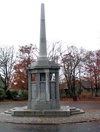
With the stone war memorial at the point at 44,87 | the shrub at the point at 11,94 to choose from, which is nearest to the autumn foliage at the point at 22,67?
the shrub at the point at 11,94

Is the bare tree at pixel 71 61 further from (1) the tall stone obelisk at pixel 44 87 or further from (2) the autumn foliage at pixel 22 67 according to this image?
(1) the tall stone obelisk at pixel 44 87

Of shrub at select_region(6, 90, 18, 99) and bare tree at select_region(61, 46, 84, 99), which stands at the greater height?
bare tree at select_region(61, 46, 84, 99)

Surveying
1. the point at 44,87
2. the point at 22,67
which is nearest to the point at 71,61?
the point at 22,67

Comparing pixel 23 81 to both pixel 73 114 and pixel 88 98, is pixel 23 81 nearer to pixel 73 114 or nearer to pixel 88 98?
→ pixel 88 98

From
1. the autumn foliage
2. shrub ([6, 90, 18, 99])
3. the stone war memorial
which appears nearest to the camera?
the stone war memorial

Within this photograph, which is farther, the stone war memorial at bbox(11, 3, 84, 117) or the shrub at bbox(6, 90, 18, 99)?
the shrub at bbox(6, 90, 18, 99)

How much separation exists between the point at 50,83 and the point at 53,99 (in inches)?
49.3

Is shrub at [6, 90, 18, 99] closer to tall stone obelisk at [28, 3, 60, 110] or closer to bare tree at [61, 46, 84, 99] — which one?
bare tree at [61, 46, 84, 99]

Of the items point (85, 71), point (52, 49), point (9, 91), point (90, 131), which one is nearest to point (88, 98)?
point (85, 71)

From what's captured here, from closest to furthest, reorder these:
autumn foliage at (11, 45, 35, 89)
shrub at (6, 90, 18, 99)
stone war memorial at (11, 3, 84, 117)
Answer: stone war memorial at (11, 3, 84, 117)
autumn foliage at (11, 45, 35, 89)
shrub at (6, 90, 18, 99)

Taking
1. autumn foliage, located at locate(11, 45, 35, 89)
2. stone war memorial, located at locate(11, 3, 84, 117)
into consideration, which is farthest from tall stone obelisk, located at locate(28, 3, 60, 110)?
autumn foliage, located at locate(11, 45, 35, 89)

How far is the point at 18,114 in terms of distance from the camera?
17266 millimetres

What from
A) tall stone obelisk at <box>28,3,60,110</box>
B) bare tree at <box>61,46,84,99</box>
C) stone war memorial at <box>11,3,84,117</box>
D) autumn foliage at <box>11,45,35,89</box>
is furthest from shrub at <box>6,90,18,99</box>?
tall stone obelisk at <box>28,3,60,110</box>

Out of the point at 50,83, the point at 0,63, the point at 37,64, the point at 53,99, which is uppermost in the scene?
the point at 0,63
